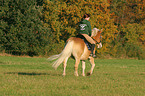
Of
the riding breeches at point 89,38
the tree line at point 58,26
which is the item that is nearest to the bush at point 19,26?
the tree line at point 58,26

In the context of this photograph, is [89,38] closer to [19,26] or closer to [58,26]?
[19,26]

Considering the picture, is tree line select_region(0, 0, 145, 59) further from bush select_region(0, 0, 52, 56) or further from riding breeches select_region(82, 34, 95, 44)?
riding breeches select_region(82, 34, 95, 44)

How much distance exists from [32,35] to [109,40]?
12144mm

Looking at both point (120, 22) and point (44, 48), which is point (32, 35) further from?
point (120, 22)

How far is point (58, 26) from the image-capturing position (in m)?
49.8

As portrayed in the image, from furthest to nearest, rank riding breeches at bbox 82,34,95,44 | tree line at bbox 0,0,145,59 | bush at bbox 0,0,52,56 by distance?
tree line at bbox 0,0,145,59, bush at bbox 0,0,52,56, riding breeches at bbox 82,34,95,44

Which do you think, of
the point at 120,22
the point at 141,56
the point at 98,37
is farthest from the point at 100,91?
the point at 120,22

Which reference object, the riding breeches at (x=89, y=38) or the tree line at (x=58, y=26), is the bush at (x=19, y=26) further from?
the riding breeches at (x=89, y=38)

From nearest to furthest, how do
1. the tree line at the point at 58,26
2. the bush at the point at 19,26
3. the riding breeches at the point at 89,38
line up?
the riding breeches at the point at 89,38
the bush at the point at 19,26
the tree line at the point at 58,26

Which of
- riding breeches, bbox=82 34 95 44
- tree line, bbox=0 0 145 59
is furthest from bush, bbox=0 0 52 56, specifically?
riding breeches, bbox=82 34 95 44

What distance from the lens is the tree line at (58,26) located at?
1797 inches

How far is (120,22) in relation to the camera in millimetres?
60562

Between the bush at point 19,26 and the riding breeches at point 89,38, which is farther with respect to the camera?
the bush at point 19,26

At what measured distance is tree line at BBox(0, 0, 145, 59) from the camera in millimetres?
45656
